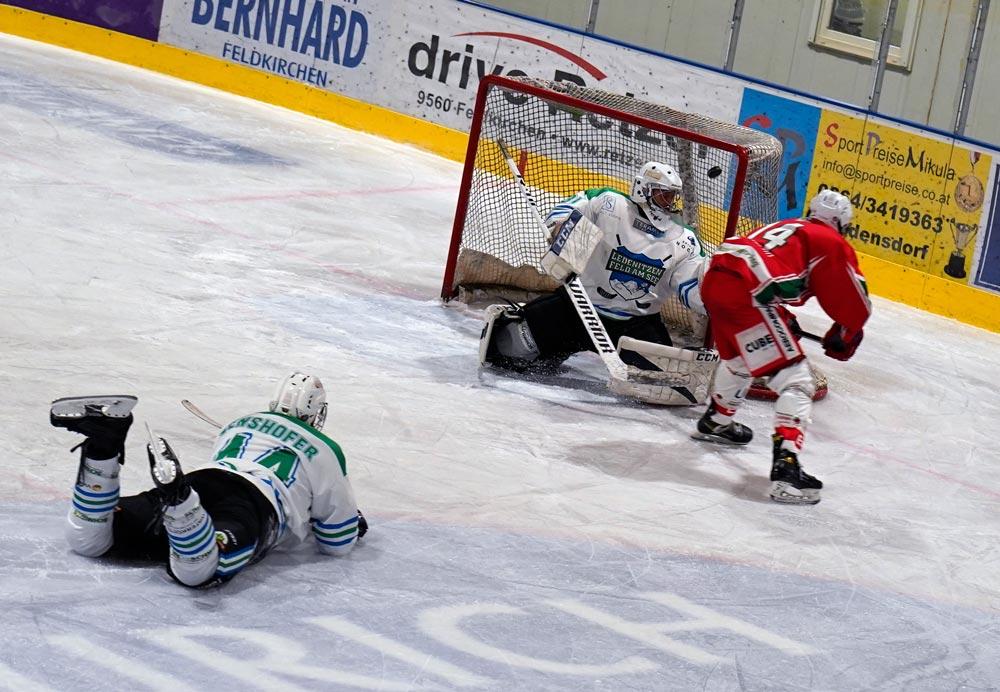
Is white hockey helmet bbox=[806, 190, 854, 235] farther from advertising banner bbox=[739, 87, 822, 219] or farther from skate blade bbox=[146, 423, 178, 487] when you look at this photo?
advertising banner bbox=[739, 87, 822, 219]

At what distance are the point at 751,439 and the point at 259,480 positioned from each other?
2841mm

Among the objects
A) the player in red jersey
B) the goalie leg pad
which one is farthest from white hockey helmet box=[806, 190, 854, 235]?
the goalie leg pad

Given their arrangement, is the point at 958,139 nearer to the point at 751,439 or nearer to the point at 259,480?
the point at 751,439

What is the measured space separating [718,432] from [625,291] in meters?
0.84

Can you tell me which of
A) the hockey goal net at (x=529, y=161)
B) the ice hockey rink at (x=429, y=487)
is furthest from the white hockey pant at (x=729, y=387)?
the hockey goal net at (x=529, y=161)

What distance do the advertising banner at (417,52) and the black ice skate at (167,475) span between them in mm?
7755

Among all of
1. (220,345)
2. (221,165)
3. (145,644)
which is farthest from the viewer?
(221,165)

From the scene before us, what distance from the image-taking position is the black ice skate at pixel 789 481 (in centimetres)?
530

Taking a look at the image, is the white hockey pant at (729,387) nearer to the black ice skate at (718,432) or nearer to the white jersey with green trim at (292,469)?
the black ice skate at (718,432)

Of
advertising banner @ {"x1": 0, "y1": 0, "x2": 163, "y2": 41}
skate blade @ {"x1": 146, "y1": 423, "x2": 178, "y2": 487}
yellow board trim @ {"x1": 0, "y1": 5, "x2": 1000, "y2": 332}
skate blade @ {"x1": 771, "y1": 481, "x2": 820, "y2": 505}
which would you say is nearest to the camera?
skate blade @ {"x1": 146, "y1": 423, "x2": 178, "y2": 487}

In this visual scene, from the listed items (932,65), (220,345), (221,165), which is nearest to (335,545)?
(220,345)

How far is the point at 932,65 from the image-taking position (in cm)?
1214

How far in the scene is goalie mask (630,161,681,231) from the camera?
6184mm

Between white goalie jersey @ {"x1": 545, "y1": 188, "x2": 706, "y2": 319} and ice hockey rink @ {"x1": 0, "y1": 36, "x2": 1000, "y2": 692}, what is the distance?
1.58 feet
